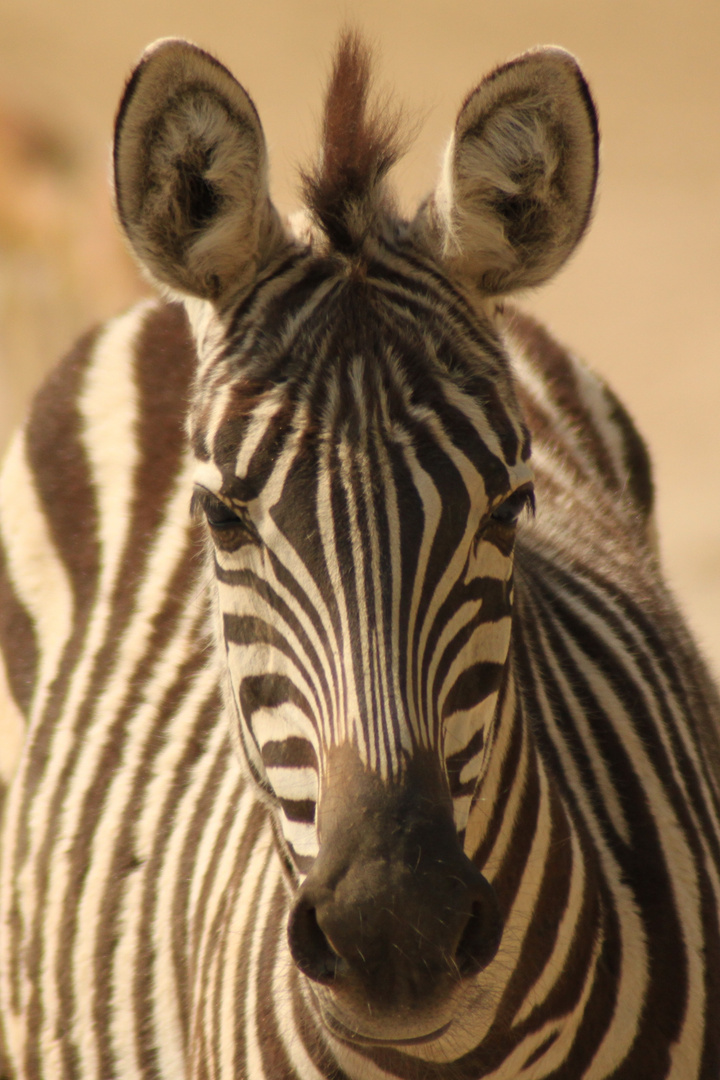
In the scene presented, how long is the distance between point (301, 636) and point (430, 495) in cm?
41

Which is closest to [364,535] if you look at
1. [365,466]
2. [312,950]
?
[365,466]

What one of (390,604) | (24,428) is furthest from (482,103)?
(24,428)

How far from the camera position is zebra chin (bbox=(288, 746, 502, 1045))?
6.94 feet

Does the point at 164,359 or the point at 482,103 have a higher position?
the point at 164,359

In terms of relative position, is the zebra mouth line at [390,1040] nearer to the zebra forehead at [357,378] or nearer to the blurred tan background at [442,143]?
the zebra forehead at [357,378]

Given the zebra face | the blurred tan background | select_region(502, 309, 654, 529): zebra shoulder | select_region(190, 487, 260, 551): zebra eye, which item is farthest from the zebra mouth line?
select_region(502, 309, 654, 529): zebra shoulder

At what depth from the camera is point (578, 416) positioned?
203 inches

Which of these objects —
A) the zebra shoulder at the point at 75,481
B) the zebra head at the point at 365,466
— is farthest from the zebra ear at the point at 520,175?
the zebra shoulder at the point at 75,481

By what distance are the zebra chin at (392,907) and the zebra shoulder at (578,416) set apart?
9.09ft

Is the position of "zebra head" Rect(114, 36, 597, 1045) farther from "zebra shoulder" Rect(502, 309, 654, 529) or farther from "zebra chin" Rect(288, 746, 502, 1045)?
"zebra shoulder" Rect(502, 309, 654, 529)

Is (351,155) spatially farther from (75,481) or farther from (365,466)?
(75,481)

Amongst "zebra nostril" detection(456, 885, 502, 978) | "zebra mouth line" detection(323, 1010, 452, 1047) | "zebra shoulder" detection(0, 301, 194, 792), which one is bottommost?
"zebra mouth line" detection(323, 1010, 452, 1047)

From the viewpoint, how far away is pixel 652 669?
3.93 m

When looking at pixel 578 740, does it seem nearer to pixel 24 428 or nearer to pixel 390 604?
pixel 390 604
